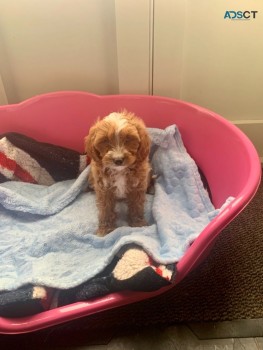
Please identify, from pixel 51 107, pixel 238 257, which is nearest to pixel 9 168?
pixel 51 107

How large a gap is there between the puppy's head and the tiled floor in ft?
2.66

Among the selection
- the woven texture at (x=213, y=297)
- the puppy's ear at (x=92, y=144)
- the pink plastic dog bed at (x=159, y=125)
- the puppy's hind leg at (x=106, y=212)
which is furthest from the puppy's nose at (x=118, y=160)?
the woven texture at (x=213, y=297)

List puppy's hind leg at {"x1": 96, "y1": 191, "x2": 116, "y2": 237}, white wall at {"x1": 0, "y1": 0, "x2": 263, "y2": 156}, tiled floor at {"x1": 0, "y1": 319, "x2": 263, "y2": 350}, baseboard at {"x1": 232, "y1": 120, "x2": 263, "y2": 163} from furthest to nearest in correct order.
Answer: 1. baseboard at {"x1": 232, "y1": 120, "x2": 263, "y2": 163}
2. white wall at {"x1": 0, "y1": 0, "x2": 263, "y2": 156}
3. puppy's hind leg at {"x1": 96, "y1": 191, "x2": 116, "y2": 237}
4. tiled floor at {"x1": 0, "y1": 319, "x2": 263, "y2": 350}

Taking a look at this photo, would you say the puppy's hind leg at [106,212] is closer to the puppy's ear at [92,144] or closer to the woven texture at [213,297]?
the puppy's ear at [92,144]

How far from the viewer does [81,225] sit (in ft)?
6.01

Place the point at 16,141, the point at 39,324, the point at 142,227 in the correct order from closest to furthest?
the point at 39,324 → the point at 142,227 → the point at 16,141

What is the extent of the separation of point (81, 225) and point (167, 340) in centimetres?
76

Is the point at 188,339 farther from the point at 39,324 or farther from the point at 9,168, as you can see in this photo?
the point at 9,168

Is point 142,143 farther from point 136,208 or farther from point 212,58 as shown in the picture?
point 212,58

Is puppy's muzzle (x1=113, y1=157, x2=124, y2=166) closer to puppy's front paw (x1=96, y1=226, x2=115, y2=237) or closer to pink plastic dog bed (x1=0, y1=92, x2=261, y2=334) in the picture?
puppy's front paw (x1=96, y1=226, x2=115, y2=237)

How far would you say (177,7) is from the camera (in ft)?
6.03

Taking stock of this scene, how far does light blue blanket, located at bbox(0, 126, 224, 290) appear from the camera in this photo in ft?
4.99

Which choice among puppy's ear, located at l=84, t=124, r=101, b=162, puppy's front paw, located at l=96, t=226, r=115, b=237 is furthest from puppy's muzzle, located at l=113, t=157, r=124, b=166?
puppy's front paw, located at l=96, t=226, r=115, b=237

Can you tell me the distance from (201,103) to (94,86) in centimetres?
82
